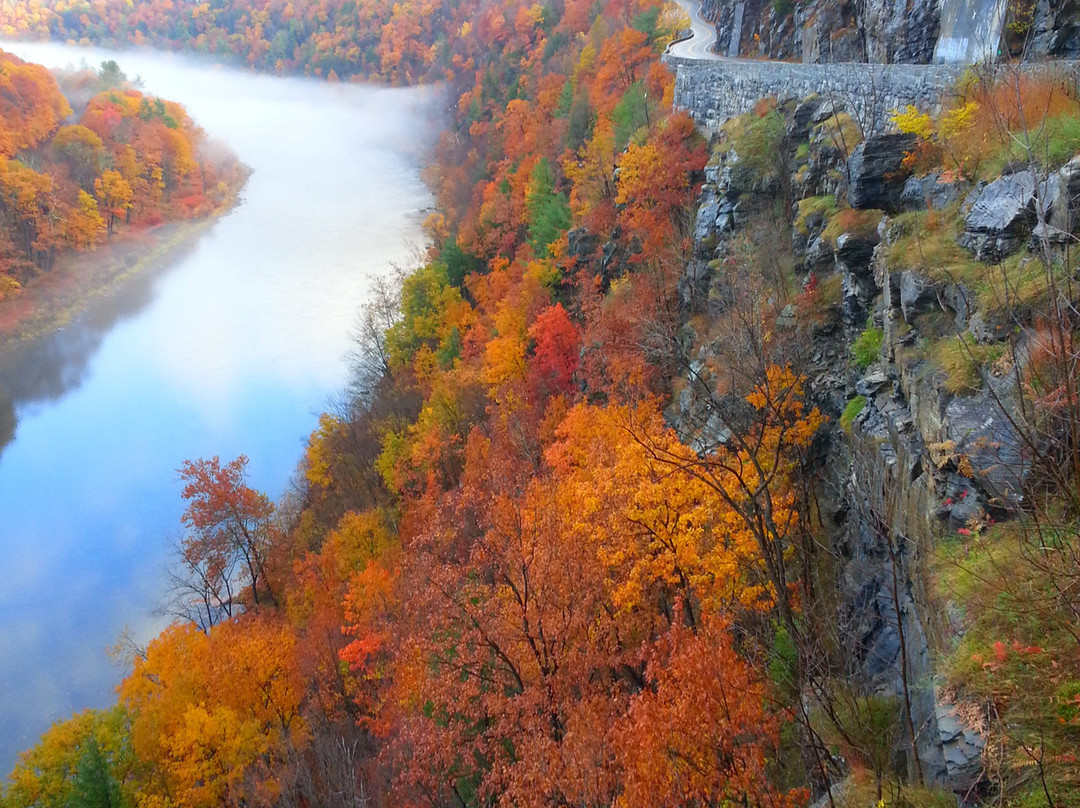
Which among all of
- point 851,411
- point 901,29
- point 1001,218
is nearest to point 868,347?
point 851,411

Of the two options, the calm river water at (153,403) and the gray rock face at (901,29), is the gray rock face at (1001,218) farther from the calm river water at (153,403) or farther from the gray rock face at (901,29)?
the calm river water at (153,403)

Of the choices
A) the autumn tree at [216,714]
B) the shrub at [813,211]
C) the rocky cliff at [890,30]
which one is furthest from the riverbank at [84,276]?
the shrub at [813,211]

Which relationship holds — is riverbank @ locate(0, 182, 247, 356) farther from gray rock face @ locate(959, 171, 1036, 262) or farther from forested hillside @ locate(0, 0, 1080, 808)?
gray rock face @ locate(959, 171, 1036, 262)

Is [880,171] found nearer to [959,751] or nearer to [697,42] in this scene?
[959,751]

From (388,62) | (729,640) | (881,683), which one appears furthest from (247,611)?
(388,62)

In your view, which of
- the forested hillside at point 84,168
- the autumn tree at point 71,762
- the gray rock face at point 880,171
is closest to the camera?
the gray rock face at point 880,171

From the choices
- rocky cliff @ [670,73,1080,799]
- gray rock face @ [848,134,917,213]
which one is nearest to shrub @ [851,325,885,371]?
rocky cliff @ [670,73,1080,799]
